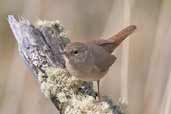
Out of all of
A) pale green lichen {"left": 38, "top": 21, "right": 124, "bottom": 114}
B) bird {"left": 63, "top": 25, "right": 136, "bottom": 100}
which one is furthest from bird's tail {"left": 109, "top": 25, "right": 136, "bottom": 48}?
pale green lichen {"left": 38, "top": 21, "right": 124, "bottom": 114}

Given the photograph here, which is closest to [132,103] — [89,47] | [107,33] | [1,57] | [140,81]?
[140,81]

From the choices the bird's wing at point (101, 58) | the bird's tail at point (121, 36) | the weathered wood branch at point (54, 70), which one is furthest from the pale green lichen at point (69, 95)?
the bird's tail at point (121, 36)

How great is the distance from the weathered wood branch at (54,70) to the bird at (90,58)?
32mm

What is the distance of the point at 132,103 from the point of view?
2955mm

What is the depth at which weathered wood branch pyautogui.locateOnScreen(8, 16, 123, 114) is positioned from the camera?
2033mm

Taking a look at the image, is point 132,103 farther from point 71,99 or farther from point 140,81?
point 71,99

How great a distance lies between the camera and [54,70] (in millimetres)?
2164

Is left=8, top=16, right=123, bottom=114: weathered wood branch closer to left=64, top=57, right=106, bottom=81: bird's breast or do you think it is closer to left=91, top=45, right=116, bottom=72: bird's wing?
left=64, top=57, right=106, bottom=81: bird's breast

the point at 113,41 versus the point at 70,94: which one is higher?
the point at 113,41

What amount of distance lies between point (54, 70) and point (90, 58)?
1.14 feet

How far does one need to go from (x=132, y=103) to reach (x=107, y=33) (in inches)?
18.7

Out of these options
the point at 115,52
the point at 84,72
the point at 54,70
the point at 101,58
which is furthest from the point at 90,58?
the point at 115,52

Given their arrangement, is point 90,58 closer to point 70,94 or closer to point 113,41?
point 113,41

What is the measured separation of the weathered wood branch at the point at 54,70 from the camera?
2.03 m
